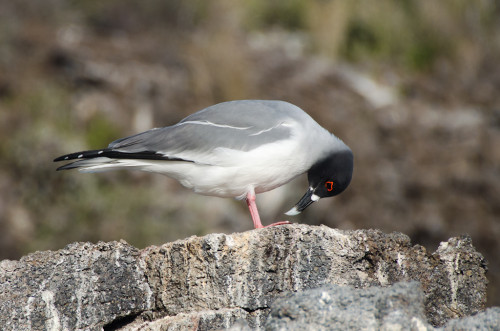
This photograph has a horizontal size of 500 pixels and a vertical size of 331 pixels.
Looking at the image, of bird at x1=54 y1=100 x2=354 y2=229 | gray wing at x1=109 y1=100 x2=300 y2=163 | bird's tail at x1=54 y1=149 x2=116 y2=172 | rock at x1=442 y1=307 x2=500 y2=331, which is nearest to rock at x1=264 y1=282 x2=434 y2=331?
rock at x1=442 y1=307 x2=500 y2=331

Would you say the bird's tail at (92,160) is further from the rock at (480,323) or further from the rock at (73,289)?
the rock at (480,323)

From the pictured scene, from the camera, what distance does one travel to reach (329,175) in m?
5.04

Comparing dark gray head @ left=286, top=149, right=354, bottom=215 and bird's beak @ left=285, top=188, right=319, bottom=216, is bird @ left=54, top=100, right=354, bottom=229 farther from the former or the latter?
bird's beak @ left=285, top=188, right=319, bottom=216

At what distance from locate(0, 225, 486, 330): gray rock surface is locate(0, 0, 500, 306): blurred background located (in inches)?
243

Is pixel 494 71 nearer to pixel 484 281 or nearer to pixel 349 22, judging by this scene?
pixel 349 22

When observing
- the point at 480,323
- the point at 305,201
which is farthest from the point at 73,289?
the point at 480,323

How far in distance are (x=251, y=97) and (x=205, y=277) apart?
27.7 feet

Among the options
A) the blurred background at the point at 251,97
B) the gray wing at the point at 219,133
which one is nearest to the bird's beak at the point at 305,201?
the gray wing at the point at 219,133

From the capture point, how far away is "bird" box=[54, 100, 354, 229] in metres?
4.77

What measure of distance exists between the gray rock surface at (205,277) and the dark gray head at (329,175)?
895 millimetres

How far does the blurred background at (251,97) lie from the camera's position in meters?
11.2

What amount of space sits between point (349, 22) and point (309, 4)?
1.00m

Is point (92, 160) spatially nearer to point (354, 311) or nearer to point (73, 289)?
point (73, 289)

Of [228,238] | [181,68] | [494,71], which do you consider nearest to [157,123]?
[181,68]
